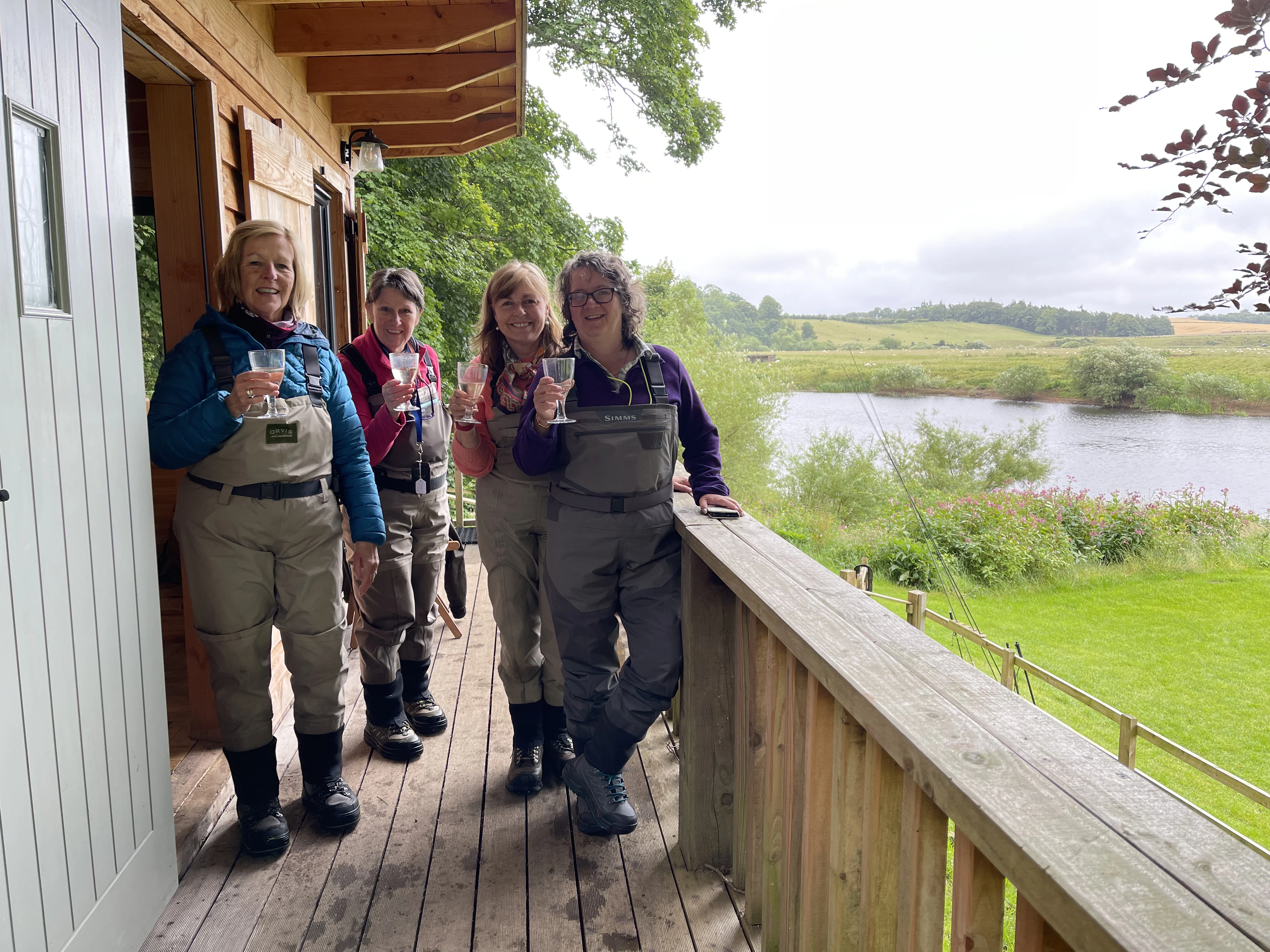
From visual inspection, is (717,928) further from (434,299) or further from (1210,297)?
(434,299)

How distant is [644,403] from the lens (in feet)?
6.89

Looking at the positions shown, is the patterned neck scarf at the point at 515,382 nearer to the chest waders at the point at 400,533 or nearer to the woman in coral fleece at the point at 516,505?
the woman in coral fleece at the point at 516,505

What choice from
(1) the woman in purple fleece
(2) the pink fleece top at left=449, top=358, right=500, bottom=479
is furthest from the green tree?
(1) the woman in purple fleece

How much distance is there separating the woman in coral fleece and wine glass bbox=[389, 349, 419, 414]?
13 centimetres

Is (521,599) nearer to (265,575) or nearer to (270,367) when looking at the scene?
(265,575)

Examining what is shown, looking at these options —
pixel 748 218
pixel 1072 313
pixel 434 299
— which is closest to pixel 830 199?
pixel 748 218

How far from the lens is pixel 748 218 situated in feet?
330

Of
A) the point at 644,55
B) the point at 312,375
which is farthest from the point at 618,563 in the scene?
the point at 644,55

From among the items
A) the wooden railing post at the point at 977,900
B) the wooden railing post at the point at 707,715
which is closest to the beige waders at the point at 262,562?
the wooden railing post at the point at 707,715

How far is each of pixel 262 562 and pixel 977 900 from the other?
1751 mm

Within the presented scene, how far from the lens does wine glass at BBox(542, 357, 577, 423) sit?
1.93m

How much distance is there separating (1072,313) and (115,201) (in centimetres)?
3430

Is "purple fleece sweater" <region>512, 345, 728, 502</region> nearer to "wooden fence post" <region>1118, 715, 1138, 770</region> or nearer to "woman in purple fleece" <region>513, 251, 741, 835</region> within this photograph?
"woman in purple fleece" <region>513, 251, 741, 835</region>

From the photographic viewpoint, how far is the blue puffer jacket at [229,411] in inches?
75.5
